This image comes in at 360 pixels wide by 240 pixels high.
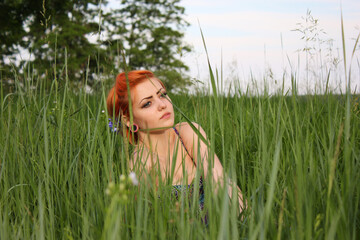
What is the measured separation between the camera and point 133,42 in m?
23.5

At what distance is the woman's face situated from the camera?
2262mm

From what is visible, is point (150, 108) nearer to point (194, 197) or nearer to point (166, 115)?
point (166, 115)

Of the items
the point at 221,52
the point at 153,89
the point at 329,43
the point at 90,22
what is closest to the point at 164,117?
the point at 153,89

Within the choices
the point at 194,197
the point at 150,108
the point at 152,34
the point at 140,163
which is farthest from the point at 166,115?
the point at 152,34

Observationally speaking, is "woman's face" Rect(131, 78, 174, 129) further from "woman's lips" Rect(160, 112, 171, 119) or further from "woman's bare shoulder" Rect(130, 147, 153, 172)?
Answer: "woman's bare shoulder" Rect(130, 147, 153, 172)

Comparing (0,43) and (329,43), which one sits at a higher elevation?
(0,43)

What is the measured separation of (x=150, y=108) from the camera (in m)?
2.28

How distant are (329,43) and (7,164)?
10.0 ft

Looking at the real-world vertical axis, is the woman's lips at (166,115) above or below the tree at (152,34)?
below

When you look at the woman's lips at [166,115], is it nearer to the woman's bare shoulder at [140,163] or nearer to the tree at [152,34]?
the woman's bare shoulder at [140,163]

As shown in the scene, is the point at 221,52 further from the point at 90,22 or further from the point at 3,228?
the point at 90,22


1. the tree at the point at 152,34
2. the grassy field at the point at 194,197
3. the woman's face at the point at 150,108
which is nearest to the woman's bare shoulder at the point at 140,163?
the grassy field at the point at 194,197

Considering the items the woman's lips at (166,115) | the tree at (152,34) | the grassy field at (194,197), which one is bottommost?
the grassy field at (194,197)

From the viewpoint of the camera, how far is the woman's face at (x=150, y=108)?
Answer: 2.26 m
